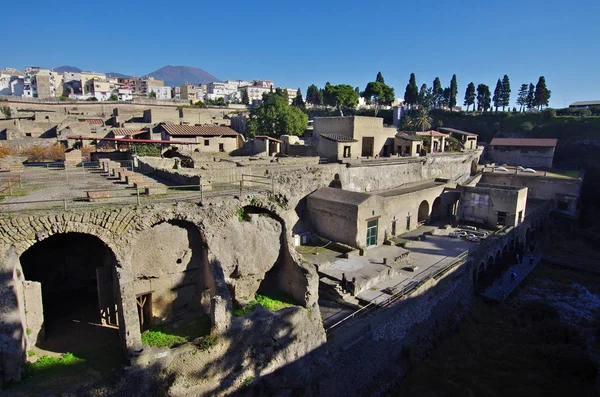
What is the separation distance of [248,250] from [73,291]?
19.0 ft

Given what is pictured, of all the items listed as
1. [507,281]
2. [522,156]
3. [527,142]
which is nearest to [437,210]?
[507,281]

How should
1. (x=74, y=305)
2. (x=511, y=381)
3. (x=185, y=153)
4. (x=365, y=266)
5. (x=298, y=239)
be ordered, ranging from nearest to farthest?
(x=74, y=305)
(x=511, y=381)
(x=365, y=266)
(x=298, y=239)
(x=185, y=153)

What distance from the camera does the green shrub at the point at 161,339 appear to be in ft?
32.4

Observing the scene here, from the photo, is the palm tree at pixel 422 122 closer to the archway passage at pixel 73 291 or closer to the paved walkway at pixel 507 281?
the paved walkway at pixel 507 281

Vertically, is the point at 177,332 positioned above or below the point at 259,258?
below

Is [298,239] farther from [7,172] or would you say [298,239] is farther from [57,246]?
[7,172]

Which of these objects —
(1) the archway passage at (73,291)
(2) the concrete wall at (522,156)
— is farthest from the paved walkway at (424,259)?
(2) the concrete wall at (522,156)

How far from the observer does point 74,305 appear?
11.8 metres

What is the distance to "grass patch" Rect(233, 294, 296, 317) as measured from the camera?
11.9 meters

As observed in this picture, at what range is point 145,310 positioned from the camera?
1149 cm

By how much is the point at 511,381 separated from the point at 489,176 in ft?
94.1

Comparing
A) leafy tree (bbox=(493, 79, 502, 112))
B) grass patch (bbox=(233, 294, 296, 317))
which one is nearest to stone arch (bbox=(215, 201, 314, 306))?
grass patch (bbox=(233, 294, 296, 317))

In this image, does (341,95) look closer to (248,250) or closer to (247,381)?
(248,250)

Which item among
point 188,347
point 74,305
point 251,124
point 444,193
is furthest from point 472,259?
point 251,124
